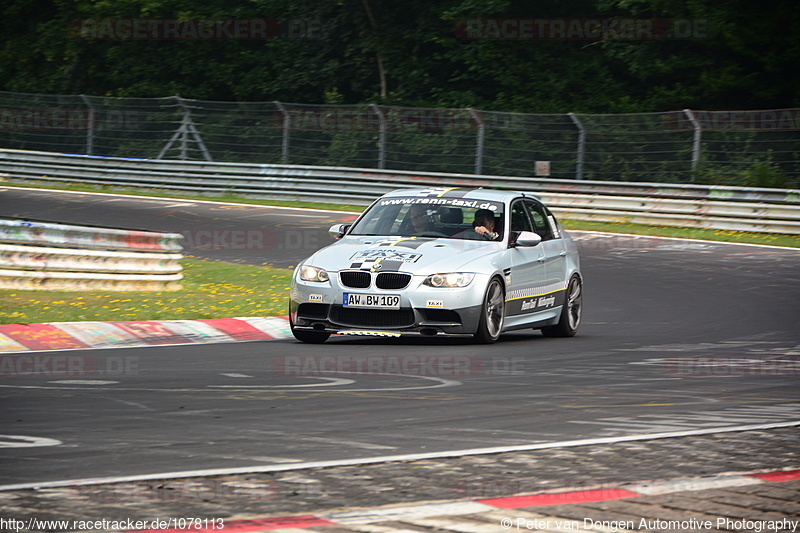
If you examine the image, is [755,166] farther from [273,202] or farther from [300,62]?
[300,62]

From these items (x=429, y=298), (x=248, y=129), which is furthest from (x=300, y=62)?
(x=429, y=298)

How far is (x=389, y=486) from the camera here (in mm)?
5094

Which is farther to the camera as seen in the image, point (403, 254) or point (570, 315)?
point (570, 315)

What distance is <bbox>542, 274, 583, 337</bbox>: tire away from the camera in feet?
41.0

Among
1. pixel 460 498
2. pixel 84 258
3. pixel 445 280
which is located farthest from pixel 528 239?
pixel 460 498

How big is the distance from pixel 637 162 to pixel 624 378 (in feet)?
58.2

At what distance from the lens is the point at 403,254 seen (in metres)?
10.9

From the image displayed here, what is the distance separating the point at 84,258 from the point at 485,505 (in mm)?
10199

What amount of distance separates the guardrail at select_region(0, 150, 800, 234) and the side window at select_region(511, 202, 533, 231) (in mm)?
12461

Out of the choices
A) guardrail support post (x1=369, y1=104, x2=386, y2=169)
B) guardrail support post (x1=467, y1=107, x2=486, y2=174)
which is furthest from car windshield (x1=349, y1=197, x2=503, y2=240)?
guardrail support post (x1=369, y1=104, x2=386, y2=169)

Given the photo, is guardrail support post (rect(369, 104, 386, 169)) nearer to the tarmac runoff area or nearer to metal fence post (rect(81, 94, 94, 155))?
metal fence post (rect(81, 94, 94, 155))

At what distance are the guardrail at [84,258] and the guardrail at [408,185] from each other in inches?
494

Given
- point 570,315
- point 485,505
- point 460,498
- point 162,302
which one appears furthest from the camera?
point 162,302

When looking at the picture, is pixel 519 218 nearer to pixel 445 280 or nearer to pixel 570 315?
pixel 570 315
